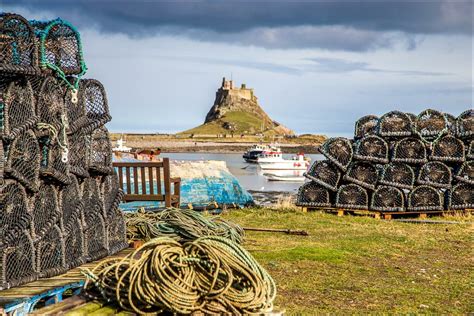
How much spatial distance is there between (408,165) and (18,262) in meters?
11.8

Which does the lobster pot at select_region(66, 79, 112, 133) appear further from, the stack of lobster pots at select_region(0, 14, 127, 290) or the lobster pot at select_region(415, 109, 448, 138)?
the lobster pot at select_region(415, 109, 448, 138)

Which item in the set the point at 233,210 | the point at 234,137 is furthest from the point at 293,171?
the point at 234,137

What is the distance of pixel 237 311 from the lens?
5.47 meters

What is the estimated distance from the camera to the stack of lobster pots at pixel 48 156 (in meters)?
6.48

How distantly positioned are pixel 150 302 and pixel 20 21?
132 inches

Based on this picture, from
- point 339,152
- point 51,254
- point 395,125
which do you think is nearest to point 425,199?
point 395,125

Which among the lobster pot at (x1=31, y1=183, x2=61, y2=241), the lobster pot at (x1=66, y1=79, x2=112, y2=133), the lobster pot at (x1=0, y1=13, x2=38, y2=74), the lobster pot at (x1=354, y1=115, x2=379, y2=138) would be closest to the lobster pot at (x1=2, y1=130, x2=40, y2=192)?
the lobster pot at (x1=31, y1=183, x2=61, y2=241)

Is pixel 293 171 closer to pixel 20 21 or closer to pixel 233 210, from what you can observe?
pixel 233 210

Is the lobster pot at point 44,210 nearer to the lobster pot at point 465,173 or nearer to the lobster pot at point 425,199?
the lobster pot at point 425,199

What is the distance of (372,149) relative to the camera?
1639 centimetres

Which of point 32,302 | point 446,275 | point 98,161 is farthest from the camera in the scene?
point 446,275

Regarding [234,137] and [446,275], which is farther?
[234,137]

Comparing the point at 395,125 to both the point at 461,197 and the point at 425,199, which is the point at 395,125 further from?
the point at 461,197

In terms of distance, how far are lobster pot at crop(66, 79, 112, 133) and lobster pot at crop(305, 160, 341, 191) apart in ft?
29.6
